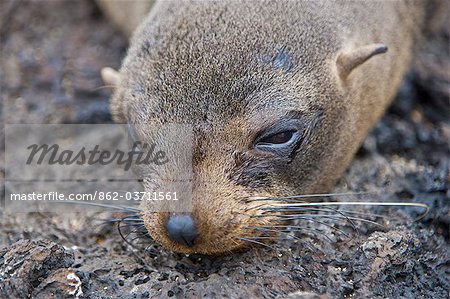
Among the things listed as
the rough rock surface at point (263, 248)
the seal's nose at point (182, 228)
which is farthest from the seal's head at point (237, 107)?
the rough rock surface at point (263, 248)

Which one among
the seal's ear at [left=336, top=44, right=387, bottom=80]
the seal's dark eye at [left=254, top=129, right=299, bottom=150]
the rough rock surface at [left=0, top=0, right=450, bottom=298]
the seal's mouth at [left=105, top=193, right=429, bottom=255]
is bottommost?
the rough rock surface at [left=0, top=0, right=450, bottom=298]

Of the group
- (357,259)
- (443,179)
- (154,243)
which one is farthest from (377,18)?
(154,243)

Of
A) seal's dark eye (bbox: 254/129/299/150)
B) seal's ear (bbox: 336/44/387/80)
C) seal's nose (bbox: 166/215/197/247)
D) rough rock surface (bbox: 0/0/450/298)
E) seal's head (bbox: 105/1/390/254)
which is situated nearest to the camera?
seal's nose (bbox: 166/215/197/247)

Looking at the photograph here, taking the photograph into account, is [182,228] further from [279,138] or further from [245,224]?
[279,138]

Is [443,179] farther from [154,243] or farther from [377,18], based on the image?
[154,243]

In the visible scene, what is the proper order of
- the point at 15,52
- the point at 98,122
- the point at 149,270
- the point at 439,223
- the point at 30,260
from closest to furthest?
1. the point at 30,260
2. the point at 149,270
3. the point at 439,223
4. the point at 98,122
5. the point at 15,52

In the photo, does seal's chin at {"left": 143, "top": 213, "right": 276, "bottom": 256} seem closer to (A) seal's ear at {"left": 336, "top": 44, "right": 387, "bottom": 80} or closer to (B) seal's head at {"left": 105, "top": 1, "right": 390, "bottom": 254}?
(B) seal's head at {"left": 105, "top": 1, "right": 390, "bottom": 254}

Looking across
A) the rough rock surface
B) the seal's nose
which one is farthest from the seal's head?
the rough rock surface
